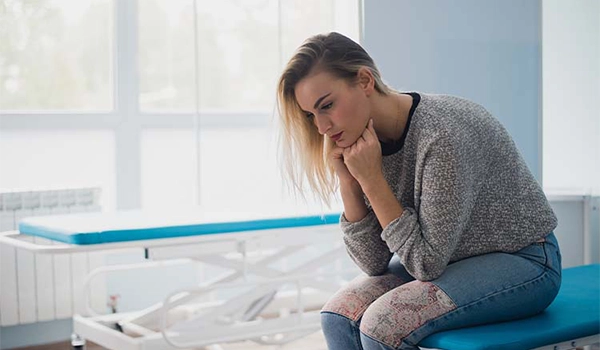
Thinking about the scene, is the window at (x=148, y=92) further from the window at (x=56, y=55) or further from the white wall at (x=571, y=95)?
the white wall at (x=571, y=95)

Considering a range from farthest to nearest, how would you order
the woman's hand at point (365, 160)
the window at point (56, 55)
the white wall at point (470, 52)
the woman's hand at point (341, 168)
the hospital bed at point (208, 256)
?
the window at point (56, 55), the white wall at point (470, 52), the hospital bed at point (208, 256), the woman's hand at point (341, 168), the woman's hand at point (365, 160)

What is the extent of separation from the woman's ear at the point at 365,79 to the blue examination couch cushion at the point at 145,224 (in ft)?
2.02

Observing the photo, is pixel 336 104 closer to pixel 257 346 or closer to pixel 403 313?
pixel 403 313

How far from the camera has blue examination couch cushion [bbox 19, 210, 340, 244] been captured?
7.63 feet

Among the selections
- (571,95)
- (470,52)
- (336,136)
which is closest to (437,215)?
(336,136)

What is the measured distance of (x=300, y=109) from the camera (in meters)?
1.81

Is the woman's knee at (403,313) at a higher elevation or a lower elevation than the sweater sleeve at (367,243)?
lower

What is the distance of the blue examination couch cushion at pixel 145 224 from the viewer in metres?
2.33

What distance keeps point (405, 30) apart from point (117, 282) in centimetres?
175

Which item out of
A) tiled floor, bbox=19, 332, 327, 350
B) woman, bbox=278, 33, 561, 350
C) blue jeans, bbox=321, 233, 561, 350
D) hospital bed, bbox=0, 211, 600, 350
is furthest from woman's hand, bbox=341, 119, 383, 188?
tiled floor, bbox=19, 332, 327, 350


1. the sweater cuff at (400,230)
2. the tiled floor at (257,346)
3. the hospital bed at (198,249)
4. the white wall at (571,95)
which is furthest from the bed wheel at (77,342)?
the white wall at (571,95)

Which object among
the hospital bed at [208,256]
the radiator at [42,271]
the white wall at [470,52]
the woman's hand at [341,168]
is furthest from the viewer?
the radiator at [42,271]

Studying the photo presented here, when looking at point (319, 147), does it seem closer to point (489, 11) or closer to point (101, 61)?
point (489, 11)

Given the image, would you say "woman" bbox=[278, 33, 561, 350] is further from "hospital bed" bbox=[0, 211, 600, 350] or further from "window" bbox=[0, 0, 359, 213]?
"window" bbox=[0, 0, 359, 213]
